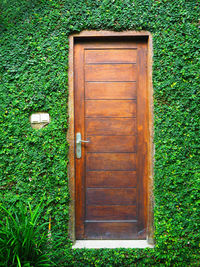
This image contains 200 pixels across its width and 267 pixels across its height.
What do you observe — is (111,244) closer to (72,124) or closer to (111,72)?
(72,124)

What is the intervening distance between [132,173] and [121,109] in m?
0.75

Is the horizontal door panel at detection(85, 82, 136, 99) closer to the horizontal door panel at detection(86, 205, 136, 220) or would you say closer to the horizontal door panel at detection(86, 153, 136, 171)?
the horizontal door panel at detection(86, 153, 136, 171)

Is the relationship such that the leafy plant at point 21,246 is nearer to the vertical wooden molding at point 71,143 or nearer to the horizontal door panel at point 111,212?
the vertical wooden molding at point 71,143

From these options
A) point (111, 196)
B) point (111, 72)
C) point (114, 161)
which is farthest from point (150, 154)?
point (111, 72)

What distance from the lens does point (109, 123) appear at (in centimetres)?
252

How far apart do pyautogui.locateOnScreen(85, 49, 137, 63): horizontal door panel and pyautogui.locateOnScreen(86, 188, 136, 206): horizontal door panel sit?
58.6 inches

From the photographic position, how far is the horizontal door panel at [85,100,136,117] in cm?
251

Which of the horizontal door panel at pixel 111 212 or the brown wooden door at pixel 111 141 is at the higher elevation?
the brown wooden door at pixel 111 141

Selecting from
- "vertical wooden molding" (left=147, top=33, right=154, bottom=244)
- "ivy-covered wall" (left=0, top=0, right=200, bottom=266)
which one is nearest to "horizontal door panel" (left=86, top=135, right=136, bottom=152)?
"vertical wooden molding" (left=147, top=33, right=154, bottom=244)

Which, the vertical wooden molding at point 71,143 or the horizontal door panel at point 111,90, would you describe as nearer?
the vertical wooden molding at point 71,143

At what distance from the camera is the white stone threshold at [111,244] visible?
7.83 feet

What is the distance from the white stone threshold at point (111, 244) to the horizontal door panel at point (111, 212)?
0.25 metres

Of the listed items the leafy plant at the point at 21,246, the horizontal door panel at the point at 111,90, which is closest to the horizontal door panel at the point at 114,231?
the leafy plant at the point at 21,246

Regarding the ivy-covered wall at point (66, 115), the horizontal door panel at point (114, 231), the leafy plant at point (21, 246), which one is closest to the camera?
the leafy plant at point (21, 246)
